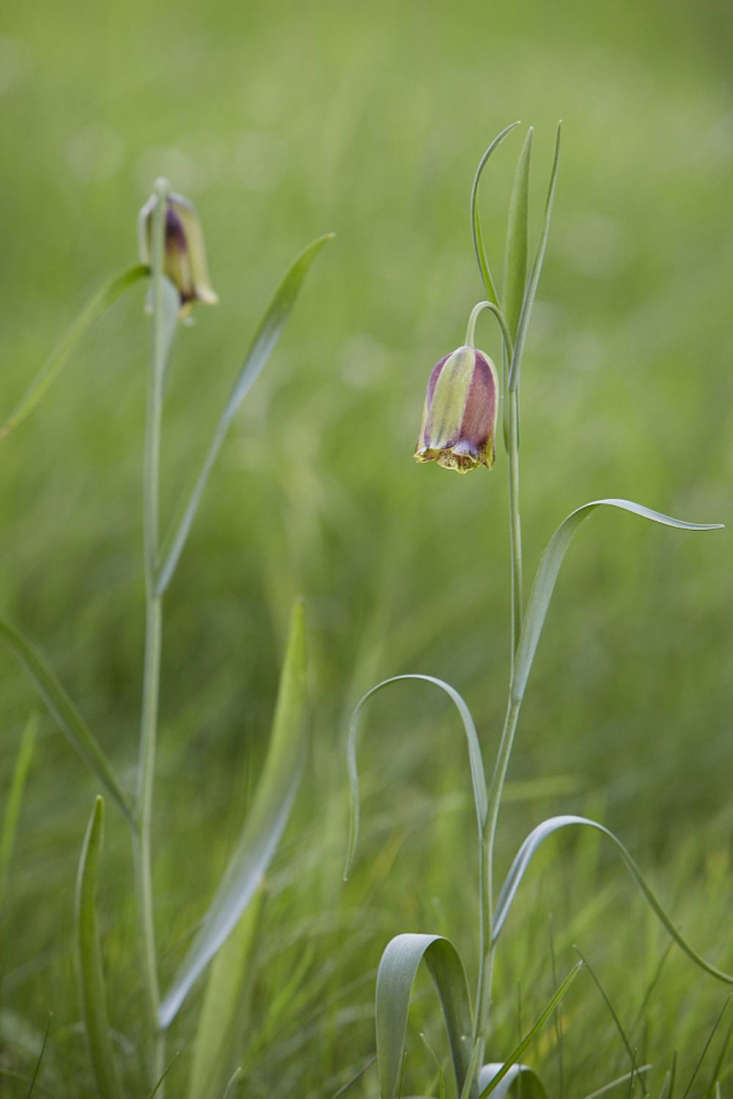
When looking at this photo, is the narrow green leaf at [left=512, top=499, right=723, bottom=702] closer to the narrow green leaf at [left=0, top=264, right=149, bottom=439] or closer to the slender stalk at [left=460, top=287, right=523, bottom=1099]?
the slender stalk at [left=460, top=287, right=523, bottom=1099]

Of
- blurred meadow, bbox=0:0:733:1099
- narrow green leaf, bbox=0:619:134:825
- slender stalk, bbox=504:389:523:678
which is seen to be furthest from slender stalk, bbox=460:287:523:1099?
narrow green leaf, bbox=0:619:134:825

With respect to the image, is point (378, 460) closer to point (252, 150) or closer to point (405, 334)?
point (405, 334)

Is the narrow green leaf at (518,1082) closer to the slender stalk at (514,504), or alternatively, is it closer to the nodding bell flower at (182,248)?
the slender stalk at (514,504)

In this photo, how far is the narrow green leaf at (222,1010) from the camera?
2.37 ft

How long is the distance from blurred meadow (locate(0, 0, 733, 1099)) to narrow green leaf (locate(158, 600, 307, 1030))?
0.17 feet

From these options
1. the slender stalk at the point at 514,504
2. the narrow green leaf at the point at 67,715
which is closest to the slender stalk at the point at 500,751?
the slender stalk at the point at 514,504

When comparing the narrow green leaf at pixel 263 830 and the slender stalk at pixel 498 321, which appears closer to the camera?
the slender stalk at pixel 498 321

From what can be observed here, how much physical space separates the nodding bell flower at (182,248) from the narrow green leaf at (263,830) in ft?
0.87

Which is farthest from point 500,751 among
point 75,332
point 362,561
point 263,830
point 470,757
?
point 362,561

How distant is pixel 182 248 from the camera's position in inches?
30.9

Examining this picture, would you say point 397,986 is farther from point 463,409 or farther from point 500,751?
point 463,409

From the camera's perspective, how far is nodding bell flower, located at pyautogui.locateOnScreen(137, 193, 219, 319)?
0.76 metres

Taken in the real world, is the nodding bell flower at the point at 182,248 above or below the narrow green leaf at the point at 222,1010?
above

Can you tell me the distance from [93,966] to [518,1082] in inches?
9.9
